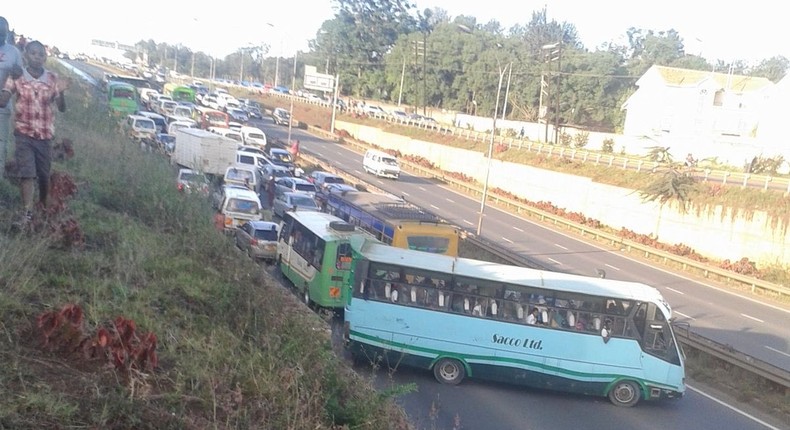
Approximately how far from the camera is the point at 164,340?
575 cm

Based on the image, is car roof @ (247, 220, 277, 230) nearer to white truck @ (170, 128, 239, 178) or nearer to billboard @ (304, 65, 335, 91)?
white truck @ (170, 128, 239, 178)

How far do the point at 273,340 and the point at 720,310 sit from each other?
64.8ft

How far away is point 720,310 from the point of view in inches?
893

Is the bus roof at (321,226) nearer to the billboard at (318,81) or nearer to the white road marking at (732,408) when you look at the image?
the white road marking at (732,408)

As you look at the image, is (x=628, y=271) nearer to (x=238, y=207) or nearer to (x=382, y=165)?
(x=238, y=207)

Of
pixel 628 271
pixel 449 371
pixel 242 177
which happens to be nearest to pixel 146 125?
pixel 242 177

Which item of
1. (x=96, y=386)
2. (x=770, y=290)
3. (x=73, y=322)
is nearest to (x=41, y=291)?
(x=73, y=322)

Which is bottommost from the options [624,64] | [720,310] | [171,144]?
[720,310]

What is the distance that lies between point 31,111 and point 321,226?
35.0ft

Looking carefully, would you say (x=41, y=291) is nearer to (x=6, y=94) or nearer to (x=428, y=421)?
(x=6, y=94)

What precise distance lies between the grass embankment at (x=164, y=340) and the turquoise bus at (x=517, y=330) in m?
4.65

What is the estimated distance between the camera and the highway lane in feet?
64.8

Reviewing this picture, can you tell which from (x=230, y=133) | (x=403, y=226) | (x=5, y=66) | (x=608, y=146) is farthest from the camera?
(x=608, y=146)

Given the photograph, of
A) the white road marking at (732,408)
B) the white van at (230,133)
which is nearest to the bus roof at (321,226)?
the white road marking at (732,408)
